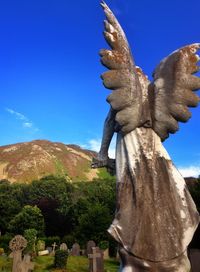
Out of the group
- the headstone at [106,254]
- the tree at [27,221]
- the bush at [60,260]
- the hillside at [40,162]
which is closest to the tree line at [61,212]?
the tree at [27,221]

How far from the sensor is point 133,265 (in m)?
4.10

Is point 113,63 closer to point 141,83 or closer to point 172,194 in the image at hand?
point 141,83

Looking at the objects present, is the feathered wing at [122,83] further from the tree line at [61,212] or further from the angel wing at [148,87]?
the tree line at [61,212]

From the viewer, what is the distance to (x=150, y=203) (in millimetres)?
4363

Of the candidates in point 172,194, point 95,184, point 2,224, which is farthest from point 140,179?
point 95,184

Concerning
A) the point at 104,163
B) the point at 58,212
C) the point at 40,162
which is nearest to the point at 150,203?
the point at 104,163

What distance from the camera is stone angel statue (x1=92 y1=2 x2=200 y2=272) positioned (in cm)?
418

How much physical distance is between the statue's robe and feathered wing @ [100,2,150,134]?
19 centimetres

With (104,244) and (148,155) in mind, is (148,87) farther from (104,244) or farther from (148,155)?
(104,244)

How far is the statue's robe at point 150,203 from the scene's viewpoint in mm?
4180

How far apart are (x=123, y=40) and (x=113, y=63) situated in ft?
1.19

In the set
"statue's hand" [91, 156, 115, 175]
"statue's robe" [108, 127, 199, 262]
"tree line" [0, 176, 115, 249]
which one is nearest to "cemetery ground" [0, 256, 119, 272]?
"tree line" [0, 176, 115, 249]

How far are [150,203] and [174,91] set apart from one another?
4.75 feet

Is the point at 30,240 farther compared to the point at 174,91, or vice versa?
the point at 30,240
